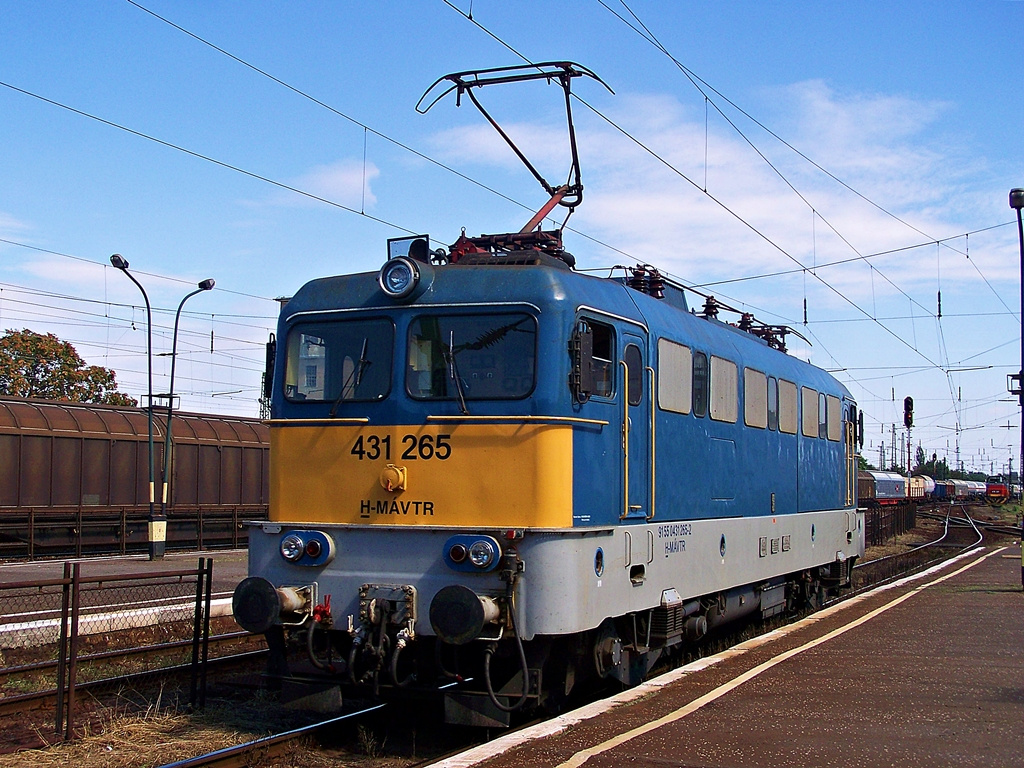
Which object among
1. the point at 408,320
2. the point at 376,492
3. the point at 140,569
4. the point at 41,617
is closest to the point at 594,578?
the point at 376,492

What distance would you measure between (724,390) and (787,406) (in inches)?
115

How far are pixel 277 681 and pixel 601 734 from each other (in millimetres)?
2638

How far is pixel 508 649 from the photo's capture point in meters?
7.93

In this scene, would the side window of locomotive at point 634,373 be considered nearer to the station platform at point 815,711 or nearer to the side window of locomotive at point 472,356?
the side window of locomotive at point 472,356

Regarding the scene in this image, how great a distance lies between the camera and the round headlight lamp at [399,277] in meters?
8.52

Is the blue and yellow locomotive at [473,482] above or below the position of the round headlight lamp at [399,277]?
below

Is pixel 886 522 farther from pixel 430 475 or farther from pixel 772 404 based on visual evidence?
pixel 430 475

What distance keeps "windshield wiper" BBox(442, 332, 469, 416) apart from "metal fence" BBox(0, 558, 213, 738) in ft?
A: 9.58

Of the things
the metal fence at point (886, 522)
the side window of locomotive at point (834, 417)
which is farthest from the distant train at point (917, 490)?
the side window of locomotive at point (834, 417)

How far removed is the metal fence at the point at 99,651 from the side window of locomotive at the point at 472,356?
277cm

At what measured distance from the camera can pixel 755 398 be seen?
1273 cm

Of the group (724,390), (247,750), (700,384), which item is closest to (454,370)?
(247,750)

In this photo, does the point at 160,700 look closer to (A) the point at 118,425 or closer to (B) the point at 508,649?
(B) the point at 508,649

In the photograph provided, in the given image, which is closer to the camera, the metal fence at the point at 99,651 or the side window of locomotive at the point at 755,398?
the metal fence at the point at 99,651
